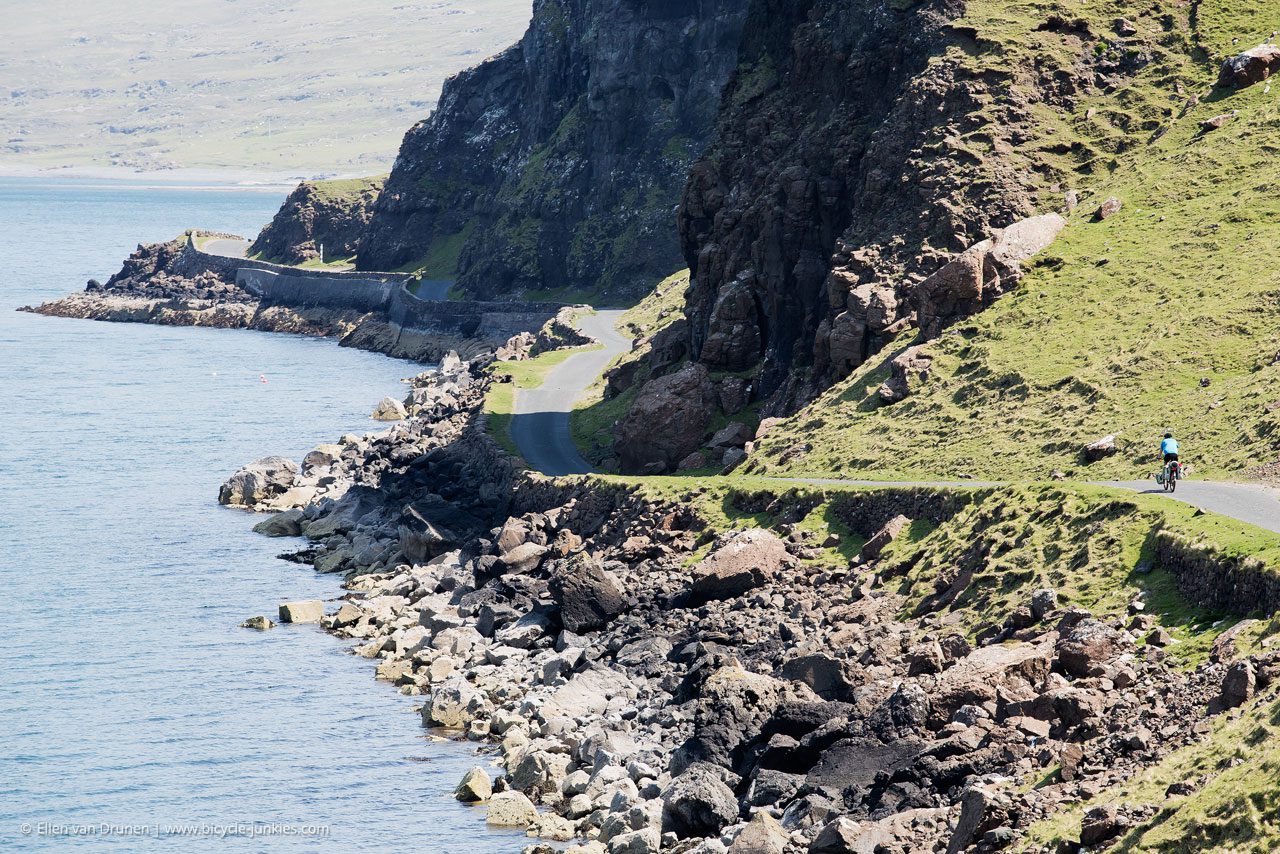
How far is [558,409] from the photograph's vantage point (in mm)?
85625

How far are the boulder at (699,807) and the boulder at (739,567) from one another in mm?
13145

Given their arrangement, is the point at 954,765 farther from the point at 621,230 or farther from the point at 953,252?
the point at 621,230

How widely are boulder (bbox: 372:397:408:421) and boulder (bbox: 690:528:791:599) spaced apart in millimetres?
63394

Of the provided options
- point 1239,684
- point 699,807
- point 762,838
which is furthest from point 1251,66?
point 762,838

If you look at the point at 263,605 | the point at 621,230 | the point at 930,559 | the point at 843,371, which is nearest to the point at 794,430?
the point at 843,371

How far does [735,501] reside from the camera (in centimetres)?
5369

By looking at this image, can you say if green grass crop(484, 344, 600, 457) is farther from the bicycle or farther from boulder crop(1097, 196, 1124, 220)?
the bicycle

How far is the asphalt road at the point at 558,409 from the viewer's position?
73.0m

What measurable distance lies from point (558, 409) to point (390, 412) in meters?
27.4

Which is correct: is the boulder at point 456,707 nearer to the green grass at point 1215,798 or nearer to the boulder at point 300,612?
the boulder at point 300,612

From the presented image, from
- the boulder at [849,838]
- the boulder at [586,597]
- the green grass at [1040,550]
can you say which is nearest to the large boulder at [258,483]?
the boulder at [586,597]

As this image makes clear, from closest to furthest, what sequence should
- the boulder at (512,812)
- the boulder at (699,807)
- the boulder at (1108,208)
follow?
the boulder at (699,807) → the boulder at (512,812) → the boulder at (1108,208)

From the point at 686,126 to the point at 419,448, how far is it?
213 ft

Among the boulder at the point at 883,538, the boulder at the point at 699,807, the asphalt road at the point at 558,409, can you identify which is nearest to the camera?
the boulder at the point at 699,807
